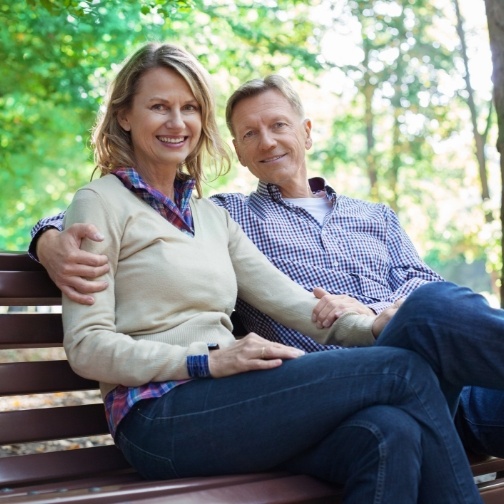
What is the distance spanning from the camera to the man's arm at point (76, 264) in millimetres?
2461

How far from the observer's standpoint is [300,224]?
361 cm

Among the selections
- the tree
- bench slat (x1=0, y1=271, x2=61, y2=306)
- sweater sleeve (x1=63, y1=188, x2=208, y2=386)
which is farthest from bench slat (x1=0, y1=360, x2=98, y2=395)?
the tree

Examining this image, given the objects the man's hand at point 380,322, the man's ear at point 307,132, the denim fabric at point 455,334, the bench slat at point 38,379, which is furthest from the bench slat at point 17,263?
the man's ear at point 307,132

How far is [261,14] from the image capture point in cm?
1165

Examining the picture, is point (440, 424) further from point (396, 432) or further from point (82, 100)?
point (82, 100)

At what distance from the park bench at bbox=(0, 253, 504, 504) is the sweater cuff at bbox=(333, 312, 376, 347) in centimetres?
63

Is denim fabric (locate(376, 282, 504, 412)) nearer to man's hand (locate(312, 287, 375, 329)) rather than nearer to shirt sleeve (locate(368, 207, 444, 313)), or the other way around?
man's hand (locate(312, 287, 375, 329))

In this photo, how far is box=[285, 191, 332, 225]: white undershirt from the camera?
150 inches

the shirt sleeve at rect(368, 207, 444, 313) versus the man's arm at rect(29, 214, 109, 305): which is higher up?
the man's arm at rect(29, 214, 109, 305)

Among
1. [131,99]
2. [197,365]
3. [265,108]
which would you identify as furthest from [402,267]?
[197,365]

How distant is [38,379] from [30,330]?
0.57 feet

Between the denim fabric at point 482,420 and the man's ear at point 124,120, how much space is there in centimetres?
154

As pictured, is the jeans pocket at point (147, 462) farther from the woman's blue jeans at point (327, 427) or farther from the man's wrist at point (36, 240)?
the man's wrist at point (36, 240)

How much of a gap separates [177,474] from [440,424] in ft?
2.45
